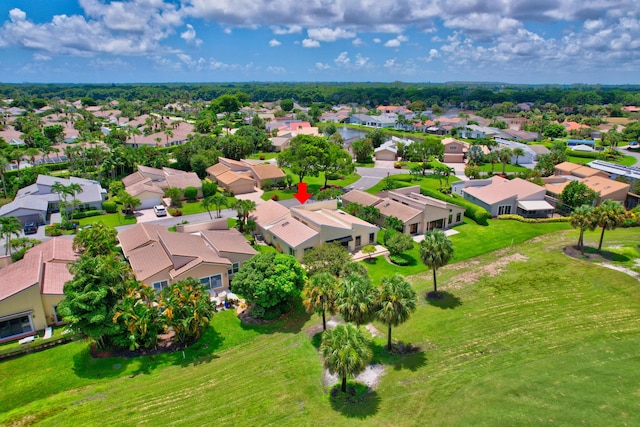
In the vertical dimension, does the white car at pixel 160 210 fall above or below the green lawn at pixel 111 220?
above

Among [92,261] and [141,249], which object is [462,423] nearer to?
[92,261]

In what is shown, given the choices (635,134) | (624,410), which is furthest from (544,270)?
(635,134)

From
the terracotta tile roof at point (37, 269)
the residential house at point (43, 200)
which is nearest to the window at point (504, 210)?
the terracotta tile roof at point (37, 269)

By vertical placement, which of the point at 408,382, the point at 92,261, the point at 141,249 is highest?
the point at 92,261

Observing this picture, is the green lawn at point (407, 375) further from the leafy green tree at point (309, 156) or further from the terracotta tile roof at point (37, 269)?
the leafy green tree at point (309, 156)

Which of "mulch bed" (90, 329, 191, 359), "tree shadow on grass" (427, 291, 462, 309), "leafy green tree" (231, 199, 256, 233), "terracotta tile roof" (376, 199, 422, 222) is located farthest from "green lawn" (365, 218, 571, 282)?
"mulch bed" (90, 329, 191, 359)

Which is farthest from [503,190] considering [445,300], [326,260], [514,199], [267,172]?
[267,172]
